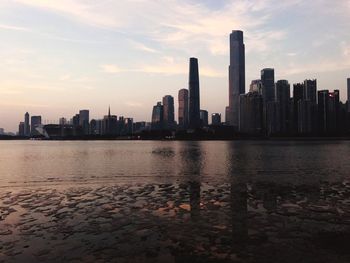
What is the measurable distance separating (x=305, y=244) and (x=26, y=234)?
13.3 m

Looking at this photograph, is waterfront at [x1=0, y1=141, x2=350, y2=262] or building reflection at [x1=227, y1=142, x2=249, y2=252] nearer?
waterfront at [x1=0, y1=141, x2=350, y2=262]

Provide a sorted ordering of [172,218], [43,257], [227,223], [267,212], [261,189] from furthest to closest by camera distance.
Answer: [261,189]
[267,212]
[172,218]
[227,223]
[43,257]

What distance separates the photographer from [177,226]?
1983cm

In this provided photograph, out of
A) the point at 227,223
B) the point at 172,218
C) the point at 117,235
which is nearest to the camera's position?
the point at 117,235

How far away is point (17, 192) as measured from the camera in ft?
112

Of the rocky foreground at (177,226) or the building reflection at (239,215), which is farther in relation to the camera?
the building reflection at (239,215)

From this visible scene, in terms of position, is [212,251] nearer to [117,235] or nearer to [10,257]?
[117,235]

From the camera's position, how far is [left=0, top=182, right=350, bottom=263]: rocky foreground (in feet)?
50.2

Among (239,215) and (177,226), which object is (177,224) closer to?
(177,226)

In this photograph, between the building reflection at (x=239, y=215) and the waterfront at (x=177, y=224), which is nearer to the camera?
the waterfront at (x=177, y=224)

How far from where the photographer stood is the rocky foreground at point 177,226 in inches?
603

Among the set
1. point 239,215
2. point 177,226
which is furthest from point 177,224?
point 239,215

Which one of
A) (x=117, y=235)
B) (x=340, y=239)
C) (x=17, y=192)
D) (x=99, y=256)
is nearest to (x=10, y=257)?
(x=99, y=256)

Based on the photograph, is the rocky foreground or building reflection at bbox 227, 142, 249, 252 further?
building reflection at bbox 227, 142, 249, 252
